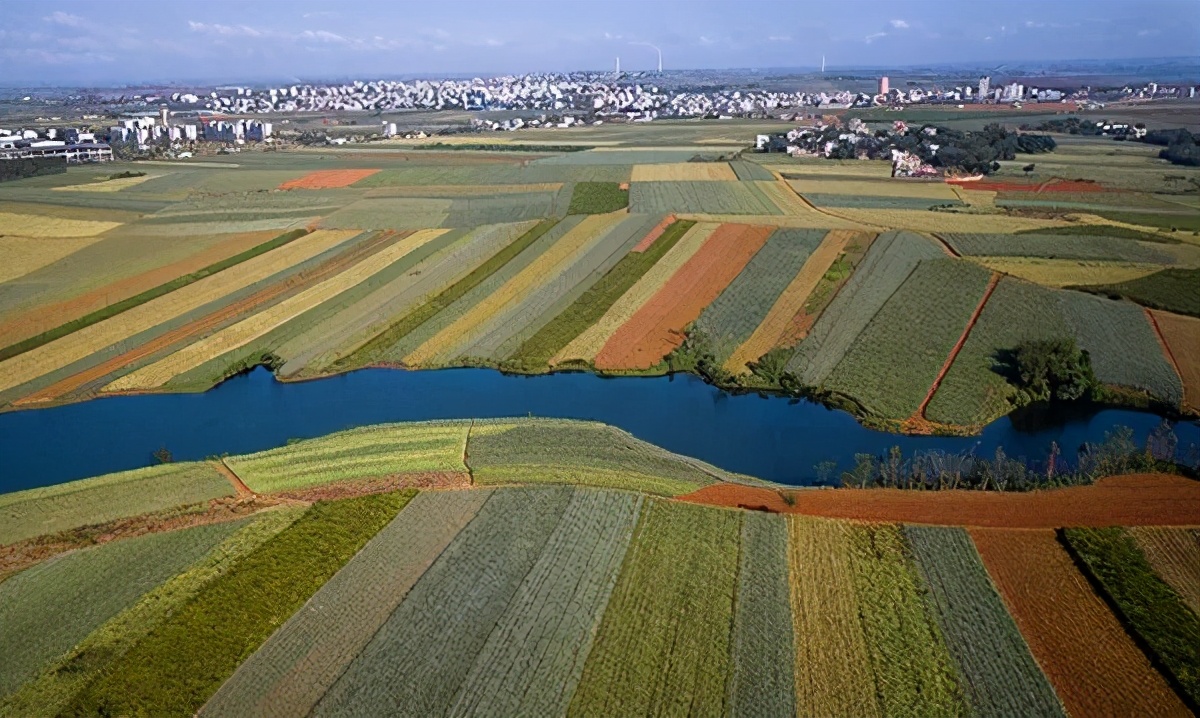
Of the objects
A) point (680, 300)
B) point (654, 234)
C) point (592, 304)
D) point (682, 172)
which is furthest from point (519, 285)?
point (682, 172)

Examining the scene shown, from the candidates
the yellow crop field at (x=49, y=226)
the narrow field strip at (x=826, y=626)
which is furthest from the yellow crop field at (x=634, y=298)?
the yellow crop field at (x=49, y=226)

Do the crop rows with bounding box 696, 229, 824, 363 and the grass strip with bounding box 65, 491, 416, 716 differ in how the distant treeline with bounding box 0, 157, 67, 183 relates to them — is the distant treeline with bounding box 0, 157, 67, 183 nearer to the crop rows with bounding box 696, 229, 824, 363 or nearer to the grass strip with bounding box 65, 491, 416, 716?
the crop rows with bounding box 696, 229, 824, 363

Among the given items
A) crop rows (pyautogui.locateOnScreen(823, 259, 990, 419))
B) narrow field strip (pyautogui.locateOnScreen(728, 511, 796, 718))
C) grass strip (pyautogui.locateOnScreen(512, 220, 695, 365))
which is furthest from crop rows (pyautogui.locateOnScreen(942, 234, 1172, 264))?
narrow field strip (pyautogui.locateOnScreen(728, 511, 796, 718))

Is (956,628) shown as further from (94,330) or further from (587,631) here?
(94,330)

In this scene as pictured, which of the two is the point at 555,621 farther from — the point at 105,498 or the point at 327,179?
the point at 327,179

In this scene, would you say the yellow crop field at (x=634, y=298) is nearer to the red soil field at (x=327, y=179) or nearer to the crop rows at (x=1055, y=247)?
the crop rows at (x=1055, y=247)
